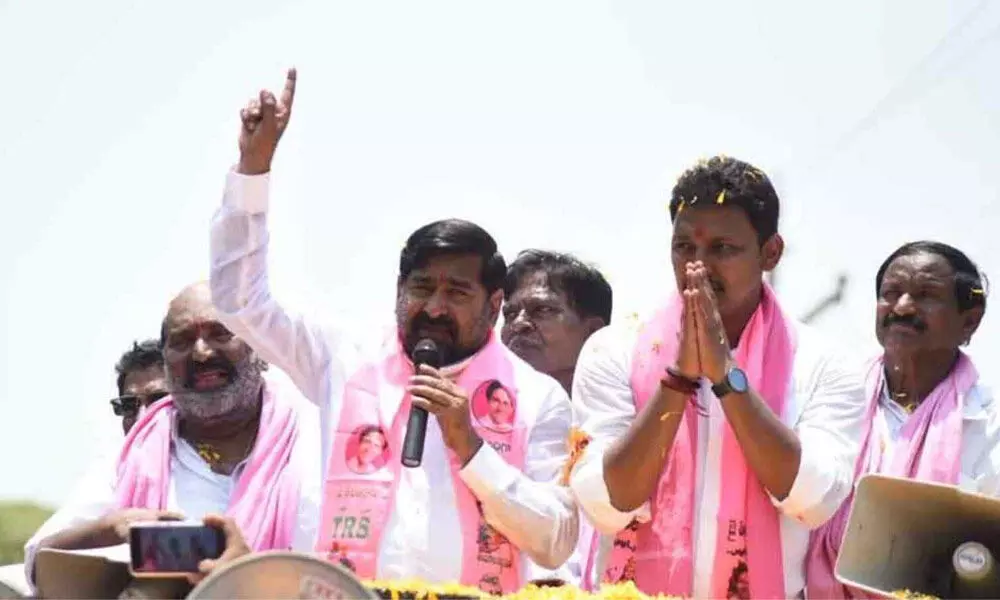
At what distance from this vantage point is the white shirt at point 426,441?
5781mm

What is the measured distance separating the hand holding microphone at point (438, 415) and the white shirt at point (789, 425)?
33cm

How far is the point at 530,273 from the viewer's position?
7984 millimetres

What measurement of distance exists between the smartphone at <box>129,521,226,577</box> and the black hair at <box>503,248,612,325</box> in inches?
128

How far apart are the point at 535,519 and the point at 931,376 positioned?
179 cm

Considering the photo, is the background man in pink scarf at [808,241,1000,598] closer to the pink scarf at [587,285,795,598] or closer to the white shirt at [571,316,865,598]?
the white shirt at [571,316,865,598]

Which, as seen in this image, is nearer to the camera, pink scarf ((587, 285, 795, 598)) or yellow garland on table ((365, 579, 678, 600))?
yellow garland on table ((365, 579, 678, 600))

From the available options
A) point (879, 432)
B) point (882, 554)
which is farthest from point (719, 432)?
point (879, 432)

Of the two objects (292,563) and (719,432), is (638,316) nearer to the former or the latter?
(719,432)

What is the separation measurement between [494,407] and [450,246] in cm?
51

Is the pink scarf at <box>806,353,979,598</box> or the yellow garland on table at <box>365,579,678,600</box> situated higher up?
the pink scarf at <box>806,353,979,598</box>

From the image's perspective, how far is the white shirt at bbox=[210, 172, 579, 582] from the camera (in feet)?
19.0

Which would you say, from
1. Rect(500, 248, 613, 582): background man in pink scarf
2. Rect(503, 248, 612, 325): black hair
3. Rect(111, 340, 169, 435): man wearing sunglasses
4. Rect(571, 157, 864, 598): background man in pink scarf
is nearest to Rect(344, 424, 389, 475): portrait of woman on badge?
Rect(571, 157, 864, 598): background man in pink scarf

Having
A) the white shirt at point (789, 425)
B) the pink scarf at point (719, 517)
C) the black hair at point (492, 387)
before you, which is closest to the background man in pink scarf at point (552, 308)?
the black hair at point (492, 387)

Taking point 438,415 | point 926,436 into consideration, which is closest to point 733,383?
point 438,415
